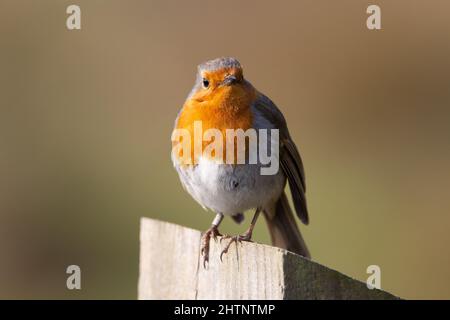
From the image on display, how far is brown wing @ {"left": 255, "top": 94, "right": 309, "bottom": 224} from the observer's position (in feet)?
13.4

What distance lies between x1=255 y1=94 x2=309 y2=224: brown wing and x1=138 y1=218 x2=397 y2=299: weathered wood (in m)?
1.01

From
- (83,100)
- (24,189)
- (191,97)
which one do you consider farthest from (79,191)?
(191,97)

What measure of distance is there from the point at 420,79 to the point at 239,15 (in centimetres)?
169

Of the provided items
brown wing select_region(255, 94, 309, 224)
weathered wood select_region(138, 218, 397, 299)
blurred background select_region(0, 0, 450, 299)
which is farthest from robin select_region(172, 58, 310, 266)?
blurred background select_region(0, 0, 450, 299)

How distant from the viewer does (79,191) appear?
6113 millimetres

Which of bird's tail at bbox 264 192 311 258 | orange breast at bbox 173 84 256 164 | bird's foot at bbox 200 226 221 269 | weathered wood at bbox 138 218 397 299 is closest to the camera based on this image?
weathered wood at bbox 138 218 397 299

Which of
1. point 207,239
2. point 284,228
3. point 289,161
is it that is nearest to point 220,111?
point 289,161

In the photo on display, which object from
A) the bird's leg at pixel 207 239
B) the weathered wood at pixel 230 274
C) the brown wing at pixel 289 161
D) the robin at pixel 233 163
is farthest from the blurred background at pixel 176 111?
the weathered wood at pixel 230 274

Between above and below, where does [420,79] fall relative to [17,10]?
below

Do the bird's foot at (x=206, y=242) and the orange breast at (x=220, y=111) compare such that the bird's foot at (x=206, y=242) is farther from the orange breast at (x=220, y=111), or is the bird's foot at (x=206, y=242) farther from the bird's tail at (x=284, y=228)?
the bird's tail at (x=284, y=228)

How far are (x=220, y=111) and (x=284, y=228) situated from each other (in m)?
0.96

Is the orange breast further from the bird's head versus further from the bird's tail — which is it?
the bird's tail

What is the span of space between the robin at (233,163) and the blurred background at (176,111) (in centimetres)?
157
